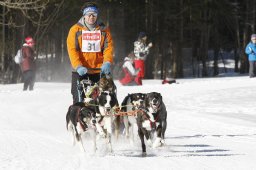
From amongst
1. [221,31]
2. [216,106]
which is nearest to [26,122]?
[216,106]

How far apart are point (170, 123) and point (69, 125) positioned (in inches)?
168

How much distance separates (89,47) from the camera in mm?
10125

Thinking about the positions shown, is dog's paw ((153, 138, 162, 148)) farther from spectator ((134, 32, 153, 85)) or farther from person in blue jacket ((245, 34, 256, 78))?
person in blue jacket ((245, 34, 256, 78))

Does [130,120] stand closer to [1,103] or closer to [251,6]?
[1,103]

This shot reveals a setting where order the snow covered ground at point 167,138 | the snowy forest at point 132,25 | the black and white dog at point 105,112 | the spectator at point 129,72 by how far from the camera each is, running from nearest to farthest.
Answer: the snow covered ground at point 167,138, the black and white dog at point 105,112, the spectator at point 129,72, the snowy forest at point 132,25

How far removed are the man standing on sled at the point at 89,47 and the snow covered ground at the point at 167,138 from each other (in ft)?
3.55

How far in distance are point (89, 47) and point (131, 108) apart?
1.13 metres

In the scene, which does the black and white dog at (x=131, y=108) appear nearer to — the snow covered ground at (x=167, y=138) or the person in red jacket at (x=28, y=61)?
the snow covered ground at (x=167, y=138)

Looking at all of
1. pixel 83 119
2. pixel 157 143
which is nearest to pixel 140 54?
pixel 157 143

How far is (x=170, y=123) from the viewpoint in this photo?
1396 centimetres

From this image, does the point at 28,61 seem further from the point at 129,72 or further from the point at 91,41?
the point at 91,41

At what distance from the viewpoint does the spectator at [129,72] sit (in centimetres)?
2516

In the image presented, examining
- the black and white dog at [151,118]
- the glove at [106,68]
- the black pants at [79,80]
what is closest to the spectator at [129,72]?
the black pants at [79,80]

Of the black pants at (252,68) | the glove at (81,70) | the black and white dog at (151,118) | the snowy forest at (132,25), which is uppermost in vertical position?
the snowy forest at (132,25)
